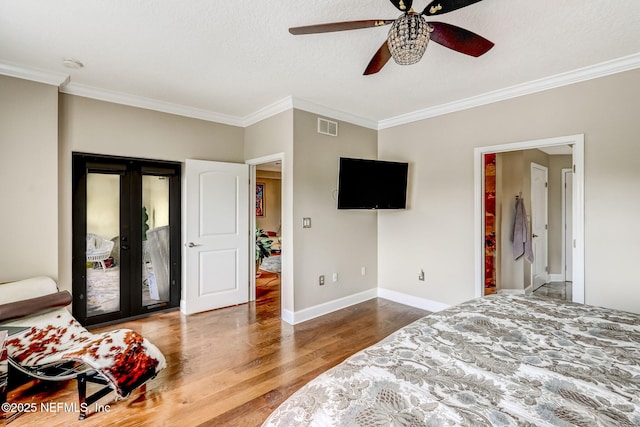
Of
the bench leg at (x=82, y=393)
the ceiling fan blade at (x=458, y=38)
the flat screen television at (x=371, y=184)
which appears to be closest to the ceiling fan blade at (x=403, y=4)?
the ceiling fan blade at (x=458, y=38)

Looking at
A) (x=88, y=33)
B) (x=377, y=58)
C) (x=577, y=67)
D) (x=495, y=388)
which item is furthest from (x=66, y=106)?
(x=577, y=67)

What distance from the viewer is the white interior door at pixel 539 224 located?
4.86 m

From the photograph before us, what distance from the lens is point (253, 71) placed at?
111 inches

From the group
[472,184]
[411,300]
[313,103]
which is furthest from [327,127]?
[411,300]

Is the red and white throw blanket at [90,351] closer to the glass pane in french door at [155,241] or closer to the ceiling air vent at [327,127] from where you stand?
the glass pane in french door at [155,241]

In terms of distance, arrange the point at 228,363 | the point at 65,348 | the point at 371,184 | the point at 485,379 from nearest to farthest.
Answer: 1. the point at 485,379
2. the point at 65,348
3. the point at 228,363
4. the point at 371,184

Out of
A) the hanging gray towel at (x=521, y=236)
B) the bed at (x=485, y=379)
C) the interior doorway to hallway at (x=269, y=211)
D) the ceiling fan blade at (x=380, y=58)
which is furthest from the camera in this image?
the interior doorway to hallway at (x=269, y=211)

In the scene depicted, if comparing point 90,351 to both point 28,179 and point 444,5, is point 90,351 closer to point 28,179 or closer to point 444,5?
point 28,179

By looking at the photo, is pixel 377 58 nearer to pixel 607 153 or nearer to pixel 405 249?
pixel 607 153

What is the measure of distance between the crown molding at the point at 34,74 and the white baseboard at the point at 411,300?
4.40 meters

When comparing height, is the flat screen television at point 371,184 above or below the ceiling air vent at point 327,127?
below

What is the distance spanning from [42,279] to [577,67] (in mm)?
5020

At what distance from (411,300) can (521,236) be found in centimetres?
182

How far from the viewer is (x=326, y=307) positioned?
3.88 m
